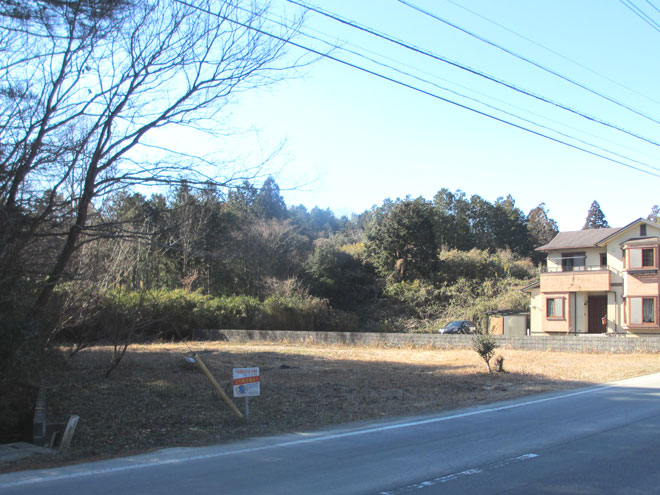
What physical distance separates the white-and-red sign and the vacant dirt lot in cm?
58

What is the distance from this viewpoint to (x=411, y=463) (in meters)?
6.77

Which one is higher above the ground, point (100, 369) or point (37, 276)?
point (37, 276)

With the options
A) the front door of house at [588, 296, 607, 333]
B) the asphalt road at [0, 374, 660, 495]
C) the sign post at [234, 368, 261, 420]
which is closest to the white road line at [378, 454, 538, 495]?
the asphalt road at [0, 374, 660, 495]

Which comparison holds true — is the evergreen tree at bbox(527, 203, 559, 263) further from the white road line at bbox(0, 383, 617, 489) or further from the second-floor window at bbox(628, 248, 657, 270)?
the white road line at bbox(0, 383, 617, 489)

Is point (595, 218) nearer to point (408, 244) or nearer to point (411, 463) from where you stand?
point (408, 244)

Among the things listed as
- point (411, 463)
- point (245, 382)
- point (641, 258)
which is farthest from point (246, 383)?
point (641, 258)

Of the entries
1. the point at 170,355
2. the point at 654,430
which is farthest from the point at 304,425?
the point at 170,355

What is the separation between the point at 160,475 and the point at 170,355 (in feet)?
49.7

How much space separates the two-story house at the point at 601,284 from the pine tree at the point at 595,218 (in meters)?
43.0

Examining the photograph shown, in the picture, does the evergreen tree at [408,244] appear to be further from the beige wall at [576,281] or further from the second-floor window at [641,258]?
the second-floor window at [641,258]

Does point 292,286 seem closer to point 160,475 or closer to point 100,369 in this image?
point 100,369

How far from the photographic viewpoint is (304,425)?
9.68 meters

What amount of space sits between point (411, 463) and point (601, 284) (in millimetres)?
32599

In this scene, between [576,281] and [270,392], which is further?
[576,281]
